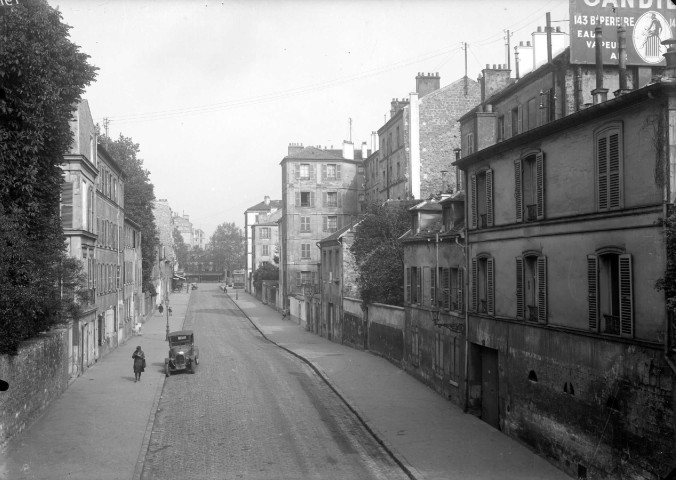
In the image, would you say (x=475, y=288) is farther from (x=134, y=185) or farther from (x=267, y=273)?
(x=267, y=273)

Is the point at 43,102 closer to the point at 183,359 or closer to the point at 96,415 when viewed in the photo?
the point at 96,415

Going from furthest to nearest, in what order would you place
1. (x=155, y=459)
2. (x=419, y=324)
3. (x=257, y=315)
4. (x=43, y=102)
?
(x=257, y=315) < (x=419, y=324) < (x=43, y=102) < (x=155, y=459)

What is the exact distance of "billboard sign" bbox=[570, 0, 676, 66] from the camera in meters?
20.2

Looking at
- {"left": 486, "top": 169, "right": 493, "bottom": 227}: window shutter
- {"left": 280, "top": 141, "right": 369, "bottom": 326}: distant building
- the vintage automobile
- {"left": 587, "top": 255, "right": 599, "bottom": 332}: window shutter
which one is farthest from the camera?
{"left": 280, "top": 141, "right": 369, "bottom": 326}: distant building

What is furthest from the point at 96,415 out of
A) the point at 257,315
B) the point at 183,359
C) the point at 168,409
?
the point at 257,315

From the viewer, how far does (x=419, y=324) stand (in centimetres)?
3059

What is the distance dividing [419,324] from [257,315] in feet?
135

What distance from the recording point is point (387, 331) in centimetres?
3616

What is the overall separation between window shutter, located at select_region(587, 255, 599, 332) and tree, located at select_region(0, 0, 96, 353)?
14387 mm

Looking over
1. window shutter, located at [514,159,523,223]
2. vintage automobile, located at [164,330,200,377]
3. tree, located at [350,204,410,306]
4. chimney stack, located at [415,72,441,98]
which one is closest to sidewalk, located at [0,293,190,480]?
vintage automobile, located at [164,330,200,377]

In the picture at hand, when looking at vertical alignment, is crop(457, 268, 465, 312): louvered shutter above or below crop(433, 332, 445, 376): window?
above

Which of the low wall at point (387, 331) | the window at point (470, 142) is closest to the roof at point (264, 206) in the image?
the low wall at point (387, 331)

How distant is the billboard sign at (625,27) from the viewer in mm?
20234

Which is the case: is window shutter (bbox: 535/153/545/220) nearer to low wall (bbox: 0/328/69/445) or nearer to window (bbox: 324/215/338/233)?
low wall (bbox: 0/328/69/445)
